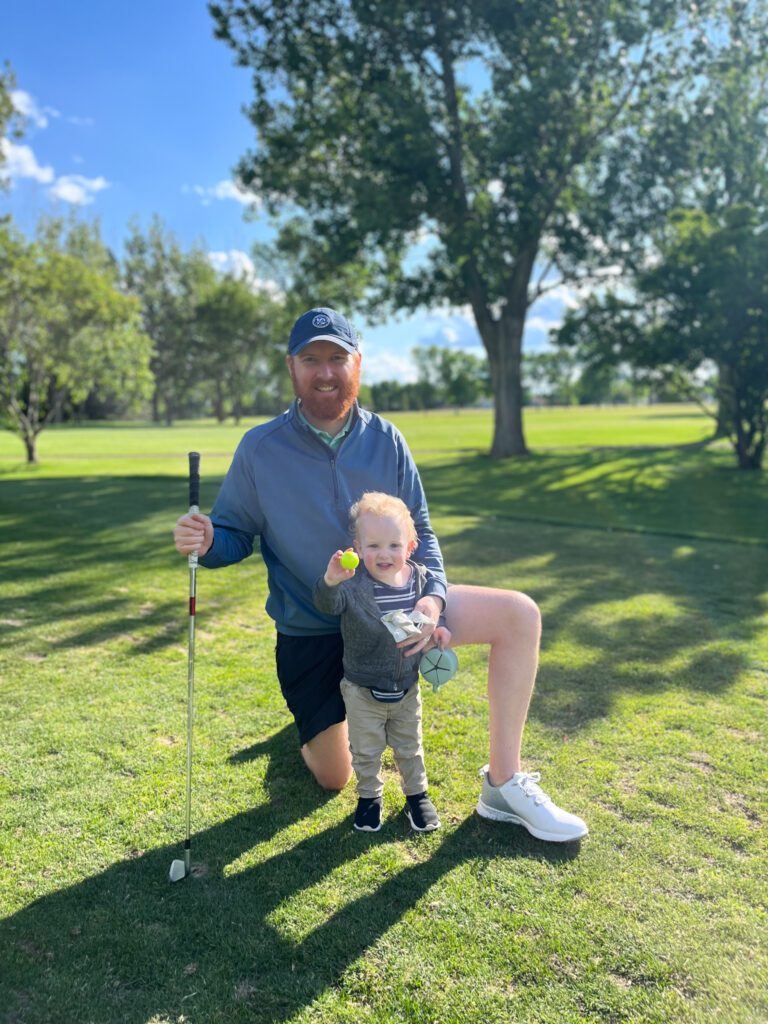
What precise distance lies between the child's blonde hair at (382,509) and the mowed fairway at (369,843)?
3.92 ft

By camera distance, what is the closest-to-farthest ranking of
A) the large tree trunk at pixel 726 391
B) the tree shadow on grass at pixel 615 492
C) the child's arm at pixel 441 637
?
the child's arm at pixel 441 637 < the tree shadow on grass at pixel 615 492 < the large tree trunk at pixel 726 391

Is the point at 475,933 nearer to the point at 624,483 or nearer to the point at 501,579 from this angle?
the point at 501,579

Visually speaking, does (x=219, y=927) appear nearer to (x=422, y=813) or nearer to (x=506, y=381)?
(x=422, y=813)

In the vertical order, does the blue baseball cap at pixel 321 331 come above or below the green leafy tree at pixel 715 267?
below

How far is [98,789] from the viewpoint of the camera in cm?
320

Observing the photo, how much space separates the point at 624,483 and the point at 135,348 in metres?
15.8

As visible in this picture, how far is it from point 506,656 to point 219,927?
145cm

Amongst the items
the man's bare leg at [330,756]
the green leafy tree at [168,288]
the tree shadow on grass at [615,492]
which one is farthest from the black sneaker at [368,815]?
the green leafy tree at [168,288]

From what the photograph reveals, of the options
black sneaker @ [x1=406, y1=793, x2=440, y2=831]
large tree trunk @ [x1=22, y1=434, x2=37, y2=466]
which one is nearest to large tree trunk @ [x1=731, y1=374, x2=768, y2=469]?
black sneaker @ [x1=406, y1=793, x2=440, y2=831]

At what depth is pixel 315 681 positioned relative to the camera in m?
3.32

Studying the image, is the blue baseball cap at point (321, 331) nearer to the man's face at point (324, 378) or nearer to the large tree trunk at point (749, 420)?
the man's face at point (324, 378)

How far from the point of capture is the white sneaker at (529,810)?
9.41ft

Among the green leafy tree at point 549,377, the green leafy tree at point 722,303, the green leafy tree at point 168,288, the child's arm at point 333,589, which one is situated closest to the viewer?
the child's arm at point 333,589

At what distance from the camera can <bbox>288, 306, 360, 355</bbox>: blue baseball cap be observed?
3.21m
